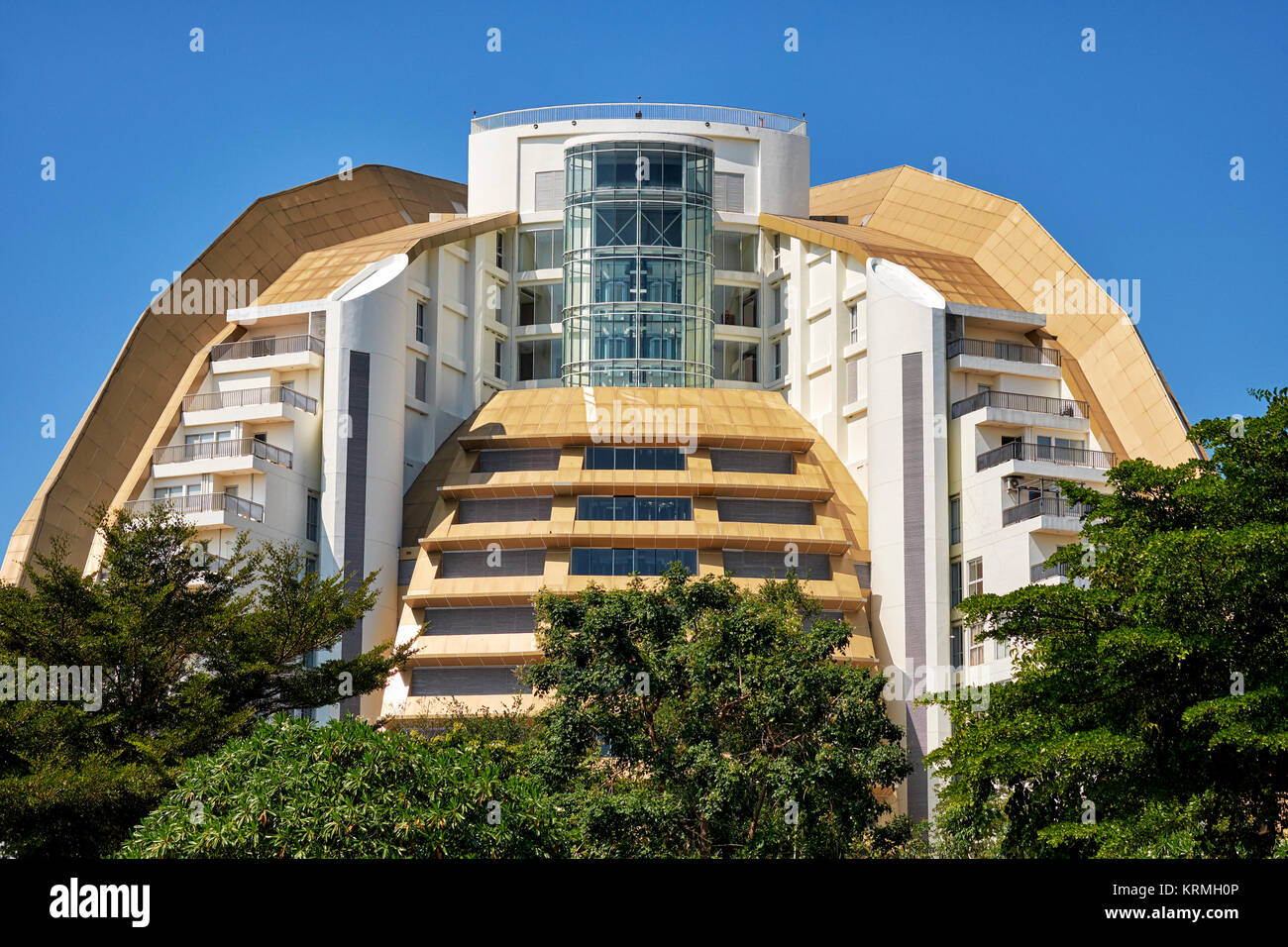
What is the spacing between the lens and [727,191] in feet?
315

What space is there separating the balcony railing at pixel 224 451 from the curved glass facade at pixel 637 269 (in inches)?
670

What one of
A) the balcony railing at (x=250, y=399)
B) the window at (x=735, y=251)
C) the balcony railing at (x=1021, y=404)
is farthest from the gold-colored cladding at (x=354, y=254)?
the balcony railing at (x=1021, y=404)

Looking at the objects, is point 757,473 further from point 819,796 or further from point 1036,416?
point 819,796

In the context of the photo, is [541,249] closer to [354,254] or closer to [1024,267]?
[354,254]

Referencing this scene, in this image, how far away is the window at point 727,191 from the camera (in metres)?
95.5

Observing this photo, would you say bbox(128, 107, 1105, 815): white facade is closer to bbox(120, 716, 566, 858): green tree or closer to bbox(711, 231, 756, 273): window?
bbox(711, 231, 756, 273): window

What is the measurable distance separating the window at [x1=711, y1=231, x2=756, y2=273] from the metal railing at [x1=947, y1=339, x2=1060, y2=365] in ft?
54.4

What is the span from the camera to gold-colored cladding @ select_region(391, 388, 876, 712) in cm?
8056

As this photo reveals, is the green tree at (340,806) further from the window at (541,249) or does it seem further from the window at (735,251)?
the window at (735,251)

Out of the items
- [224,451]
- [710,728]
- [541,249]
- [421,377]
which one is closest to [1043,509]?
[710,728]

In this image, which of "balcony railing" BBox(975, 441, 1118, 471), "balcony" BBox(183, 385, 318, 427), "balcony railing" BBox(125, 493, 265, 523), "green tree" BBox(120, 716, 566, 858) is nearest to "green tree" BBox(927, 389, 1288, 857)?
"green tree" BBox(120, 716, 566, 858)
